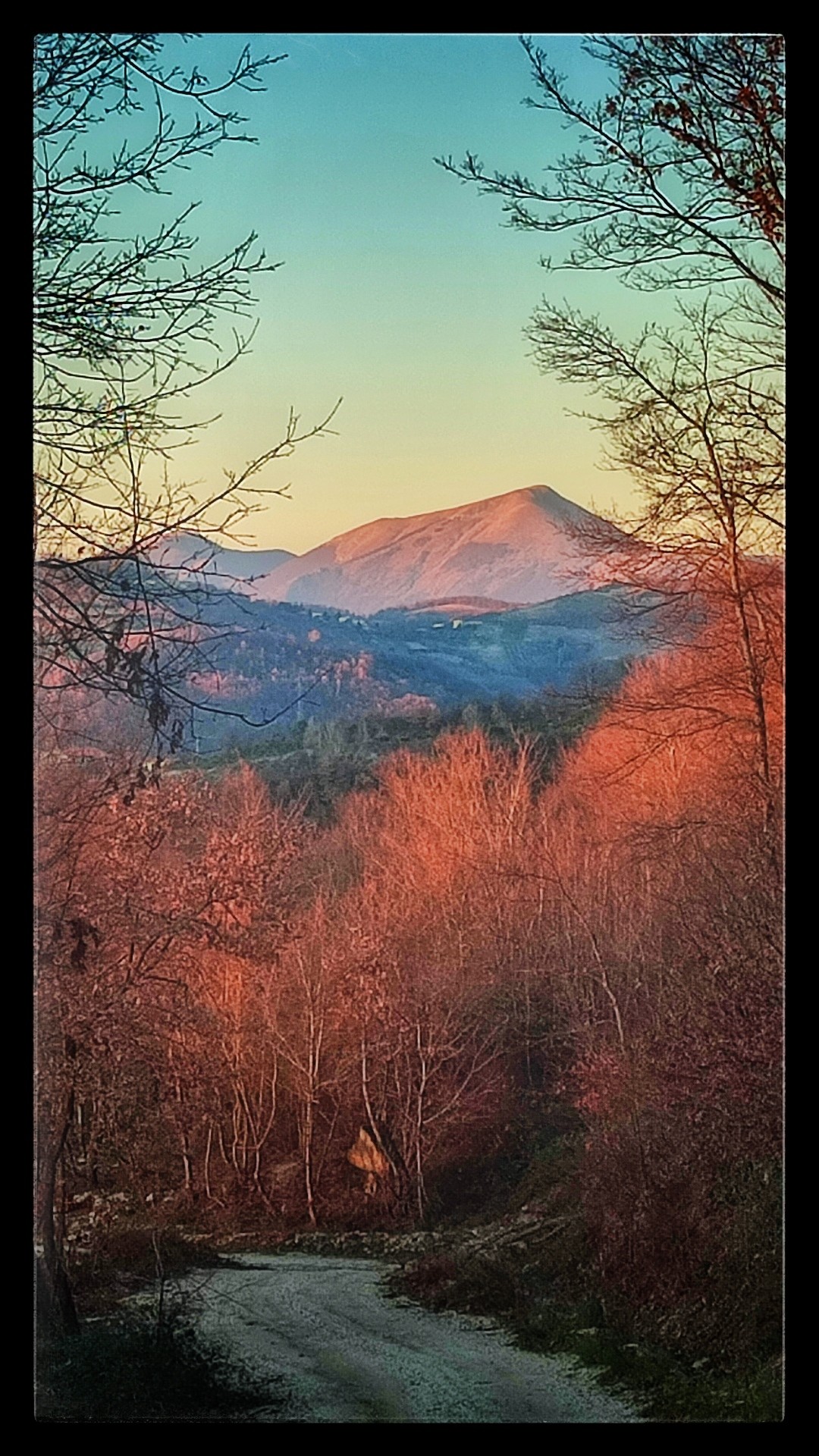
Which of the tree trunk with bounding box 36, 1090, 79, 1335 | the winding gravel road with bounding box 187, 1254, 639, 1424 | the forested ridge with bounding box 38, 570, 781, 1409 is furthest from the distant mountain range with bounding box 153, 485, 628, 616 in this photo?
the winding gravel road with bounding box 187, 1254, 639, 1424

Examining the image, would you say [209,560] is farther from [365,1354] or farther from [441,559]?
[365,1354]

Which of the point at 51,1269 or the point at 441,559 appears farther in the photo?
the point at 441,559

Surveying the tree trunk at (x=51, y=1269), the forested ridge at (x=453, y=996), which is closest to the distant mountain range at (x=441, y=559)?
the forested ridge at (x=453, y=996)

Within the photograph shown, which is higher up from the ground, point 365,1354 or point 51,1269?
point 51,1269

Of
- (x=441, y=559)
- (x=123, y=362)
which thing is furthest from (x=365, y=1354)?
(x=123, y=362)

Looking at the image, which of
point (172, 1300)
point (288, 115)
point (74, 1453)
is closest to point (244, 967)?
point (172, 1300)

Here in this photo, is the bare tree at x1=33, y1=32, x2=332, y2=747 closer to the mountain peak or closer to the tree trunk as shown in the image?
the mountain peak

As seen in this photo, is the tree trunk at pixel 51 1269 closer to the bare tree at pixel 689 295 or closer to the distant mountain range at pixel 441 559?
the distant mountain range at pixel 441 559
